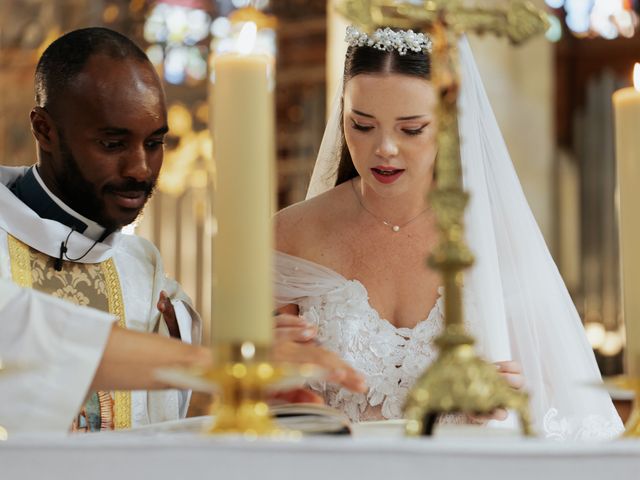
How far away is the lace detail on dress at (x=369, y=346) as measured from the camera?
270 centimetres

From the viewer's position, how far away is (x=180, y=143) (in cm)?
1053

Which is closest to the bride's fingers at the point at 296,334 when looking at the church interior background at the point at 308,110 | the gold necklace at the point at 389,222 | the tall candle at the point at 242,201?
the tall candle at the point at 242,201

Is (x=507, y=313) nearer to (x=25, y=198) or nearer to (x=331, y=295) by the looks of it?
(x=331, y=295)

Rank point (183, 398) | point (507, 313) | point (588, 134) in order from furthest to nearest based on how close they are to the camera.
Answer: point (588, 134)
point (507, 313)
point (183, 398)

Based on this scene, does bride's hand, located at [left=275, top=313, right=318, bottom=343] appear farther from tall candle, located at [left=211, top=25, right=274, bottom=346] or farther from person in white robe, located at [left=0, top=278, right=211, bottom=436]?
tall candle, located at [left=211, top=25, right=274, bottom=346]

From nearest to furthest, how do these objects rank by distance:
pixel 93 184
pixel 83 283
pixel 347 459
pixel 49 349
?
pixel 347 459 < pixel 49 349 < pixel 93 184 < pixel 83 283

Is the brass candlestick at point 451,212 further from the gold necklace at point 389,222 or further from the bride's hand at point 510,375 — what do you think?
the gold necklace at point 389,222

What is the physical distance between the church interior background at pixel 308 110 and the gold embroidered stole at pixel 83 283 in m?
7.02

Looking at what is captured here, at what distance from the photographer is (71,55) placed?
2.54 metres

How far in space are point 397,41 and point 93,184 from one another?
830mm

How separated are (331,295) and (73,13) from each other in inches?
328

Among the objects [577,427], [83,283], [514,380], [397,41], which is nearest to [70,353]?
[514,380]

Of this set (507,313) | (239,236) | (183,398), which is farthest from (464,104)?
(239,236)

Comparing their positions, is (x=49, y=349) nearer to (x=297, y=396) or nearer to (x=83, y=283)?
(x=297, y=396)
